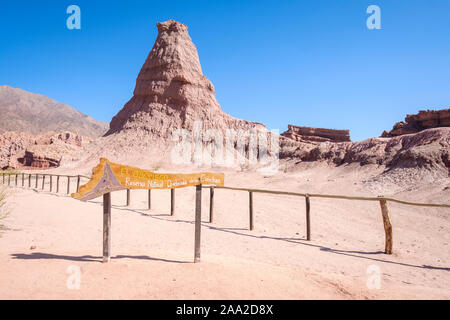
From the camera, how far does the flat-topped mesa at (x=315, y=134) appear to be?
4256cm

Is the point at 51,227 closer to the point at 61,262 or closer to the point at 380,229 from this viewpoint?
the point at 61,262

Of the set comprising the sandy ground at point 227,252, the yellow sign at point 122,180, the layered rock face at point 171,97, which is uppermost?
the layered rock face at point 171,97

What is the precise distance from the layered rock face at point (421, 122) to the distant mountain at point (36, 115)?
9122cm

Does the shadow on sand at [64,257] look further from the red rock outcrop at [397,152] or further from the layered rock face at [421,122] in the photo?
the layered rock face at [421,122]

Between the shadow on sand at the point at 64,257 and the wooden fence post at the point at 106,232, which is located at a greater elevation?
the wooden fence post at the point at 106,232

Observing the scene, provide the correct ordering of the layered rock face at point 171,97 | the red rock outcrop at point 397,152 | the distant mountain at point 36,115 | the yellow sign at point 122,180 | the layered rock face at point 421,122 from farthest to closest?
the distant mountain at point 36,115
the layered rock face at point 171,97
the layered rock face at point 421,122
the red rock outcrop at point 397,152
the yellow sign at point 122,180

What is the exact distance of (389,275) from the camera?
4.97 m

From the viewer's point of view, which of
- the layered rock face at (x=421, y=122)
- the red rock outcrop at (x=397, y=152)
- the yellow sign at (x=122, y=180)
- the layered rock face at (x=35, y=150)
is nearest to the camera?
the yellow sign at (x=122, y=180)

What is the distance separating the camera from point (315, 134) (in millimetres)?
44094

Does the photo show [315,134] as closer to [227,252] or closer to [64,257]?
[227,252]

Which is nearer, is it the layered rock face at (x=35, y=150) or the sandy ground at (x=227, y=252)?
the sandy ground at (x=227, y=252)

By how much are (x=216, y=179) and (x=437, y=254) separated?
239 inches

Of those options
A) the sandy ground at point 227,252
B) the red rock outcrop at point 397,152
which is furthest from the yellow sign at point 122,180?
the red rock outcrop at point 397,152
